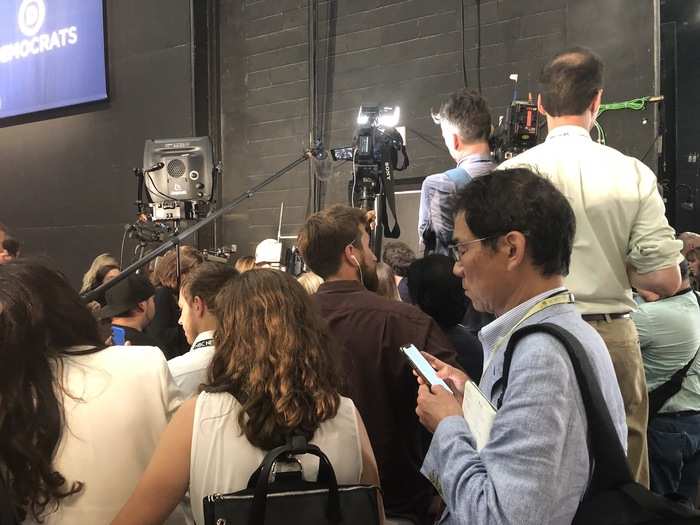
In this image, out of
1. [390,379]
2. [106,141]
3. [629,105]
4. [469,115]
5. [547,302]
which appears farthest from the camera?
[106,141]

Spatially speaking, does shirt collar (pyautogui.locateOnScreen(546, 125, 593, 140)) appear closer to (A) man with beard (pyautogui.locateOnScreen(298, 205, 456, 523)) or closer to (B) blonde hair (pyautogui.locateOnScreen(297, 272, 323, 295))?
(A) man with beard (pyautogui.locateOnScreen(298, 205, 456, 523))

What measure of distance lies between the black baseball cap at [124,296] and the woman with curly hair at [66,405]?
1.42 m

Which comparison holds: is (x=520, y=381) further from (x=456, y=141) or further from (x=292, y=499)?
(x=456, y=141)

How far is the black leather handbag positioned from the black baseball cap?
172cm

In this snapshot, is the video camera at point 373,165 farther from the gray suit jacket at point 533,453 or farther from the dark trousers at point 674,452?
the gray suit jacket at point 533,453

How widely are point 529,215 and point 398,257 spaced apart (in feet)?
8.82

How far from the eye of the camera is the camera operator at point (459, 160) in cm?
240

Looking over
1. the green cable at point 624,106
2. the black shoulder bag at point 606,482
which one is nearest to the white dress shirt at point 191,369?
the black shoulder bag at point 606,482

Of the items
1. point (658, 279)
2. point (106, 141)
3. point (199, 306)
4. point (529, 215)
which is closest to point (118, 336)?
point (199, 306)

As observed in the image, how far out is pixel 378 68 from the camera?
5.38 metres

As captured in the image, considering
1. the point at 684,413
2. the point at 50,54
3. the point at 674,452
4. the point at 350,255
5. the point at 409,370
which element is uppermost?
the point at 50,54

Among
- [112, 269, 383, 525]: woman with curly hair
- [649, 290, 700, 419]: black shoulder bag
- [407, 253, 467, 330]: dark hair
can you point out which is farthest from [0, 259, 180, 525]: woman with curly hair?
[649, 290, 700, 419]: black shoulder bag

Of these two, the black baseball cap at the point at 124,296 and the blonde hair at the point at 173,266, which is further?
the blonde hair at the point at 173,266

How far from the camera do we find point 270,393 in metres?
1.37
